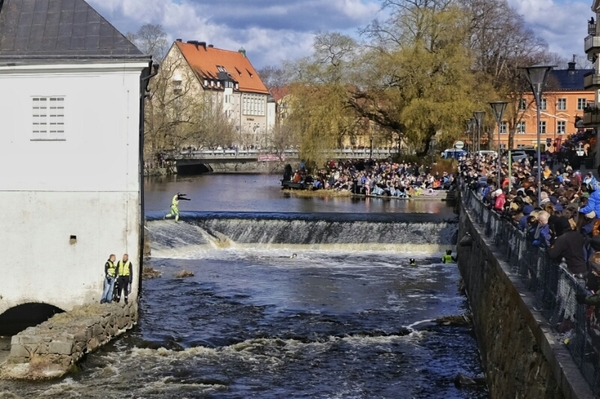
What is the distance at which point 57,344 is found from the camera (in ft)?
57.6

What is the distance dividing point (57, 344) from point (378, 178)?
4334 cm

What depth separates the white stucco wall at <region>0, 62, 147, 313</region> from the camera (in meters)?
20.9

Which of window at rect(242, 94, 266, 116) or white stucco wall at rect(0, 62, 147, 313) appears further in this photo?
window at rect(242, 94, 266, 116)

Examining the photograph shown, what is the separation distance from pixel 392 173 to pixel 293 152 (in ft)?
92.0

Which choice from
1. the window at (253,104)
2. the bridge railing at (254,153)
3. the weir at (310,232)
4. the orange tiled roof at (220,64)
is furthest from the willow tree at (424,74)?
the window at (253,104)

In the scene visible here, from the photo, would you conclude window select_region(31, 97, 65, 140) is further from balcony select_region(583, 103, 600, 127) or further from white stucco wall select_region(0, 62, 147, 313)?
balcony select_region(583, 103, 600, 127)

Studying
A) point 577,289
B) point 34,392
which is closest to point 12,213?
point 34,392

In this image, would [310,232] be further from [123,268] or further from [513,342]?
[513,342]

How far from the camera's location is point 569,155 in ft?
163

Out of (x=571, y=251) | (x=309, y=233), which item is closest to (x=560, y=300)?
(x=571, y=251)

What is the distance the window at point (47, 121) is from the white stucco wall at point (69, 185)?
126 millimetres

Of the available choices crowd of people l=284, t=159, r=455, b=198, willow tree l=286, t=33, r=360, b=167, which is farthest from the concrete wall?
willow tree l=286, t=33, r=360, b=167

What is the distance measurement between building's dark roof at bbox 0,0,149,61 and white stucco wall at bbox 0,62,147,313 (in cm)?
40

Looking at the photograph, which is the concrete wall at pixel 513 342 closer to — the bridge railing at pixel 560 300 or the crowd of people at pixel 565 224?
the bridge railing at pixel 560 300
